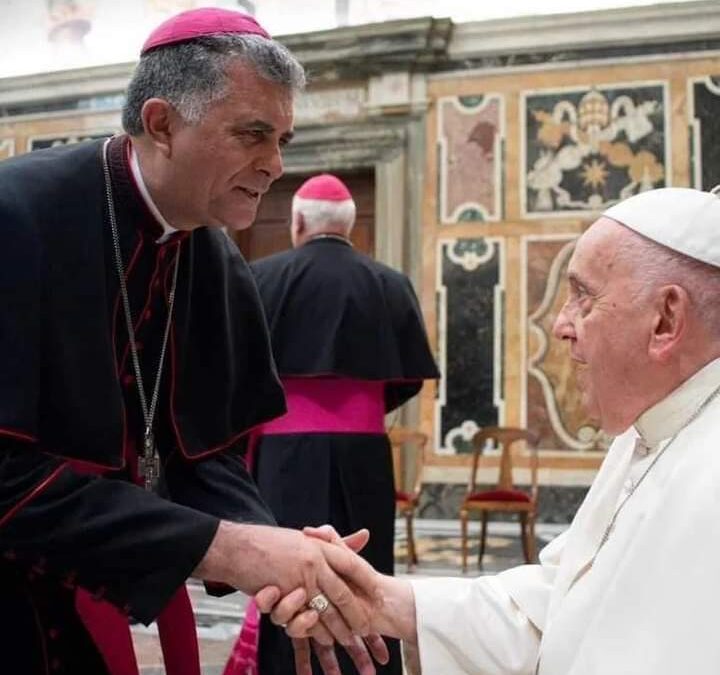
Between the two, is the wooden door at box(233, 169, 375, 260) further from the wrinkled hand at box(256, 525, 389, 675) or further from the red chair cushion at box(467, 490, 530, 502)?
the wrinkled hand at box(256, 525, 389, 675)

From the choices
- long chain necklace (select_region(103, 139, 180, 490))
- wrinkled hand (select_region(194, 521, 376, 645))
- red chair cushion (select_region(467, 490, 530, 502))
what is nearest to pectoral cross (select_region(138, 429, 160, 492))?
long chain necklace (select_region(103, 139, 180, 490))

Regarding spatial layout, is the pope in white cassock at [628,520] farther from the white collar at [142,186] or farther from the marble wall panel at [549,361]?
the marble wall panel at [549,361]

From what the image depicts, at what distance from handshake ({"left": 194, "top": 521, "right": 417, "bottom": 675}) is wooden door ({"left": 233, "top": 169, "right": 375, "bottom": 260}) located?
7.52m

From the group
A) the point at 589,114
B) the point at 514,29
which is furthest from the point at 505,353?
the point at 514,29

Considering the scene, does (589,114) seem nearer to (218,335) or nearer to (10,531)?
(218,335)

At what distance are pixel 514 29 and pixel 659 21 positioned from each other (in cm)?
120

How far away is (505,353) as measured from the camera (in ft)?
28.2

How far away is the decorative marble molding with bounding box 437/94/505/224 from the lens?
8.74 m

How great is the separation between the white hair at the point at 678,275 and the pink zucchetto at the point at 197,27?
83 centimetres

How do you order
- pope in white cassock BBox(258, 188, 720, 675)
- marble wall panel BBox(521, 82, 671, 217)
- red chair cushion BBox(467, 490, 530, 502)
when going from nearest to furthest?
pope in white cassock BBox(258, 188, 720, 675), red chair cushion BBox(467, 490, 530, 502), marble wall panel BBox(521, 82, 671, 217)

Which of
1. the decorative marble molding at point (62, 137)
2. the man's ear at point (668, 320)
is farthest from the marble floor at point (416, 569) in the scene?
the decorative marble molding at point (62, 137)

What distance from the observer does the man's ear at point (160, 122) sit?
1.86 m

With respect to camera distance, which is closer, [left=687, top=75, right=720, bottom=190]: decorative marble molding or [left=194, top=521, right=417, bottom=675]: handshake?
[left=194, top=521, right=417, bottom=675]: handshake

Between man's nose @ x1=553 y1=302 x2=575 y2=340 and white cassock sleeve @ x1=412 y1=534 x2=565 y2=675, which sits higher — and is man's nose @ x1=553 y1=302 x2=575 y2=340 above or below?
above
